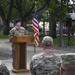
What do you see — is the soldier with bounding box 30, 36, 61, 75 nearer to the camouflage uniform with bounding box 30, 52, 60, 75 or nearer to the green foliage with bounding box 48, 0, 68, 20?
the camouflage uniform with bounding box 30, 52, 60, 75

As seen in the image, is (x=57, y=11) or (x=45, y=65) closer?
(x=45, y=65)

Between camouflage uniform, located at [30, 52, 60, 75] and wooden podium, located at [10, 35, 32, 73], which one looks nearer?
camouflage uniform, located at [30, 52, 60, 75]

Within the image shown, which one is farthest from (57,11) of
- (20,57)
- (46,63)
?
(46,63)

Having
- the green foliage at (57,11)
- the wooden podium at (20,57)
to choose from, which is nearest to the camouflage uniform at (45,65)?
A: the wooden podium at (20,57)

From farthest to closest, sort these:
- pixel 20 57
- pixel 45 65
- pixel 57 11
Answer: pixel 57 11, pixel 20 57, pixel 45 65

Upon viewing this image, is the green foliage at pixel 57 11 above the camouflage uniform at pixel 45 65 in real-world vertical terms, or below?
above

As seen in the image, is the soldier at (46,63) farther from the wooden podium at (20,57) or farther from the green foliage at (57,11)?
the green foliage at (57,11)

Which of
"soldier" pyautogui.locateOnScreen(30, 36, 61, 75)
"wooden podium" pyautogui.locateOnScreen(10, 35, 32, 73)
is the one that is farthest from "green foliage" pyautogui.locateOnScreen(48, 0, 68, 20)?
"soldier" pyautogui.locateOnScreen(30, 36, 61, 75)

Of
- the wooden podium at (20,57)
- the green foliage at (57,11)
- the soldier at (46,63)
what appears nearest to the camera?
the soldier at (46,63)

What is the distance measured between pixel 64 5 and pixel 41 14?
35.4 metres

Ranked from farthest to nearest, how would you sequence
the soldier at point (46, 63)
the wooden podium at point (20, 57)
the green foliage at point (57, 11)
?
the green foliage at point (57, 11) → the wooden podium at point (20, 57) → the soldier at point (46, 63)

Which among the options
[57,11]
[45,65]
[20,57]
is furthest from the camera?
[57,11]

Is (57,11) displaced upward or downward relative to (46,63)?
upward

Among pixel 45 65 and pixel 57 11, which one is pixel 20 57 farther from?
pixel 57 11
